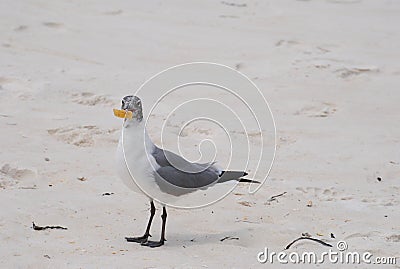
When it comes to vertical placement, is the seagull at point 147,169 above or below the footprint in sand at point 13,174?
above

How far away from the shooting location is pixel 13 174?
4.11 meters

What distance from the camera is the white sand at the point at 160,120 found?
11.2 feet

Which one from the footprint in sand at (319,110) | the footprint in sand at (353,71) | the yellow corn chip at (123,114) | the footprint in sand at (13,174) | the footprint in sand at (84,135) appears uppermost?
the yellow corn chip at (123,114)

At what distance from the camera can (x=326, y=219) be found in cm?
371

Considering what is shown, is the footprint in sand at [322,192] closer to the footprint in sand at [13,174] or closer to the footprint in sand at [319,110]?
the footprint in sand at [319,110]

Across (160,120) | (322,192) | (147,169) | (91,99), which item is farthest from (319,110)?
(147,169)

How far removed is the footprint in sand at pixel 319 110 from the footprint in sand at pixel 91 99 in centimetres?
130

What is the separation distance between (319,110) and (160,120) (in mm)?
1125

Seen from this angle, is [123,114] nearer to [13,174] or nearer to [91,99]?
[13,174]

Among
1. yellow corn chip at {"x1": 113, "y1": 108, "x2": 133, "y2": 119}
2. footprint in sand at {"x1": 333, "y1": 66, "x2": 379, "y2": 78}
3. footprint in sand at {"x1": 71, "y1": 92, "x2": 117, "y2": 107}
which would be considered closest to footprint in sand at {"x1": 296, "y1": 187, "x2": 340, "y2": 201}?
yellow corn chip at {"x1": 113, "y1": 108, "x2": 133, "y2": 119}

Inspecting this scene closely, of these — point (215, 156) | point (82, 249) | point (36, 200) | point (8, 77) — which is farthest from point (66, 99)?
point (82, 249)

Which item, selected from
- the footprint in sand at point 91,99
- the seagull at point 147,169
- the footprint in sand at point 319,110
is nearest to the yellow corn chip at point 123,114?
the seagull at point 147,169

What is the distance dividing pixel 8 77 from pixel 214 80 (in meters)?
1.53

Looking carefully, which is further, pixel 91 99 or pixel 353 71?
pixel 353 71
